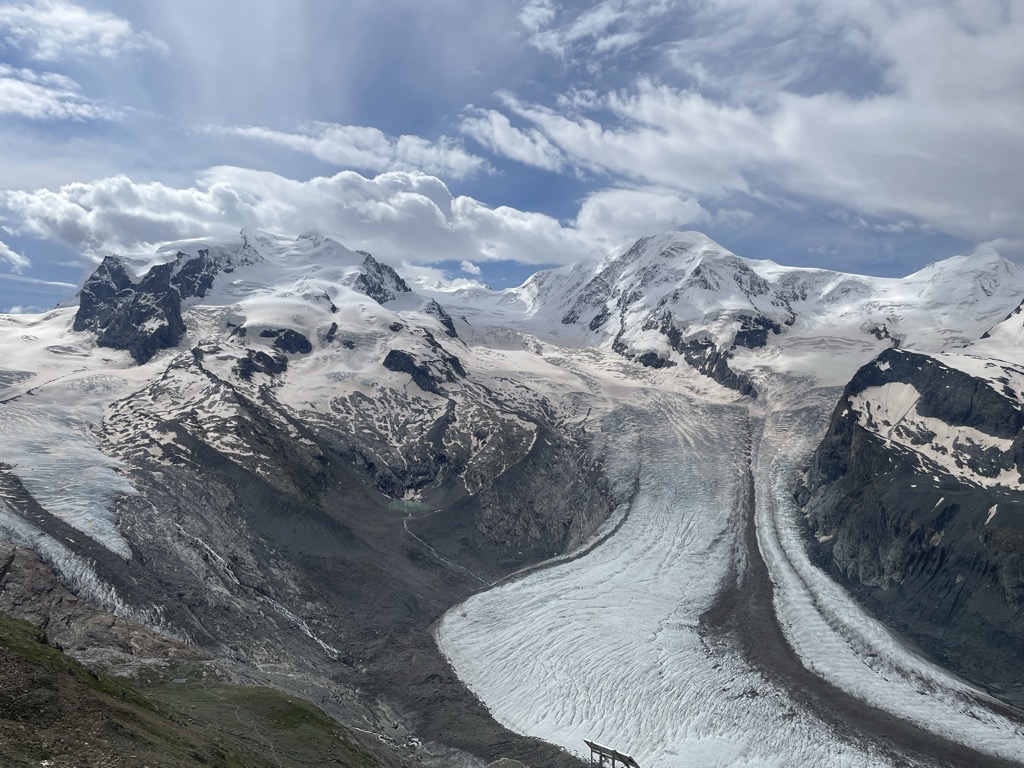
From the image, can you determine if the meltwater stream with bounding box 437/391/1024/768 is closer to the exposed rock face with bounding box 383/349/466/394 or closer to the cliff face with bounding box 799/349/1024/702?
the cliff face with bounding box 799/349/1024/702

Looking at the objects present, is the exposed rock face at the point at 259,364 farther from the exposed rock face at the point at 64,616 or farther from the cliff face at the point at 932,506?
the cliff face at the point at 932,506

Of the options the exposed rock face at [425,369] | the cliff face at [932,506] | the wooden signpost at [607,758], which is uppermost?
the exposed rock face at [425,369]

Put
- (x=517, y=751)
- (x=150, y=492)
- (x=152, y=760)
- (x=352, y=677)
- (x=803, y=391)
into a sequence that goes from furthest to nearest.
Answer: (x=803, y=391), (x=150, y=492), (x=352, y=677), (x=517, y=751), (x=152, y=760)

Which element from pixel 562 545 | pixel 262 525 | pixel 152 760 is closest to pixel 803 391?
pixel 562 545

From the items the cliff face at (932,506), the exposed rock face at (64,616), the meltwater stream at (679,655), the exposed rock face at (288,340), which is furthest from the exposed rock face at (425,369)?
the exposed rock face at (64,616)

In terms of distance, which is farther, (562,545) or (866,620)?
(562,545)

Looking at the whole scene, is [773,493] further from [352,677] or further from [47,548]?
[47,548]
